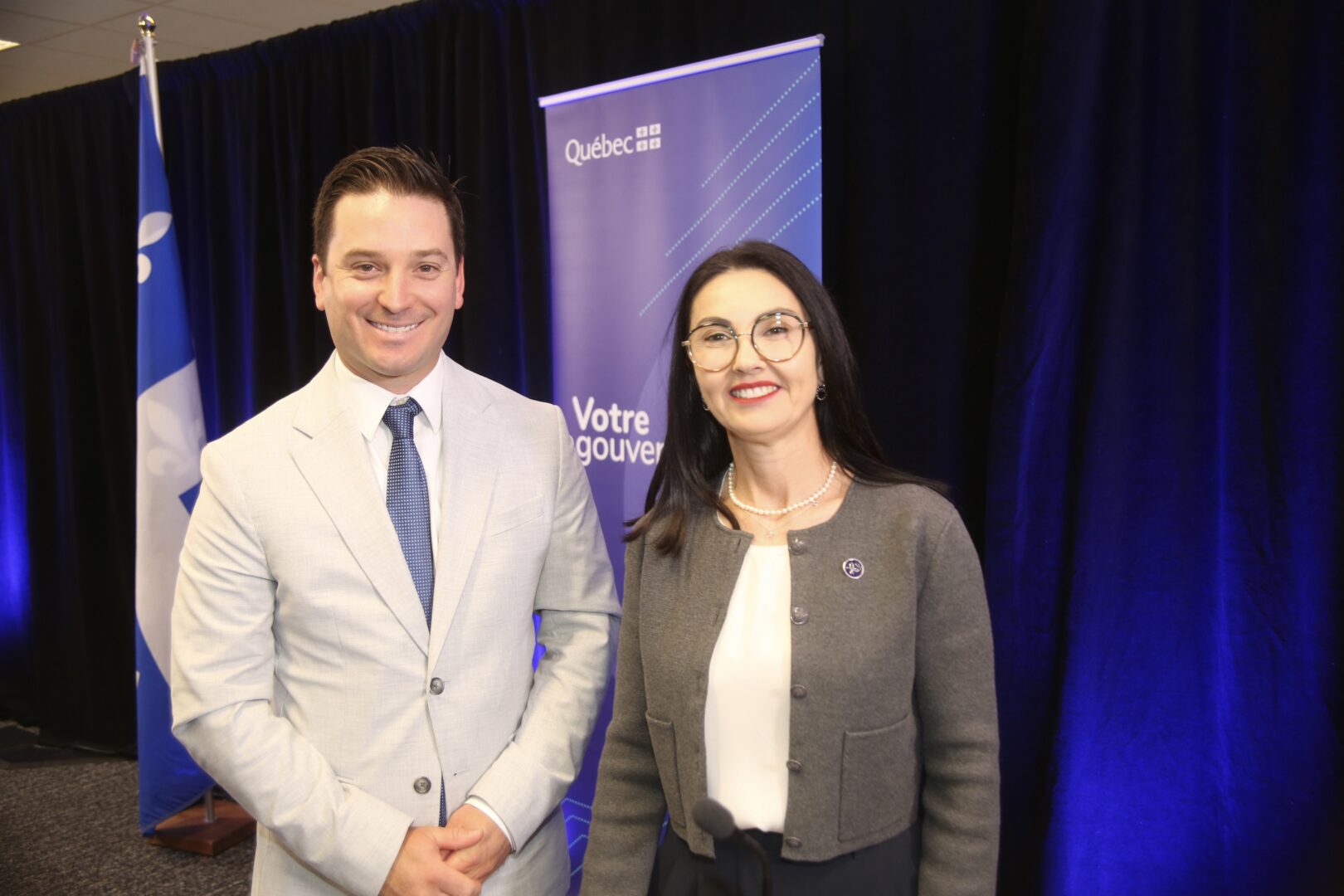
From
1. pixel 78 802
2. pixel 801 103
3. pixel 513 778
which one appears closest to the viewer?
pixel 513 778

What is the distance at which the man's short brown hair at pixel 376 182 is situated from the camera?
5.46ft

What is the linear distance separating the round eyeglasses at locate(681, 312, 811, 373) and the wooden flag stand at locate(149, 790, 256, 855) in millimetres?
3119

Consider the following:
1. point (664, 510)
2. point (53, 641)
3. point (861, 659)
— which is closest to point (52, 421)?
point (53, 641)

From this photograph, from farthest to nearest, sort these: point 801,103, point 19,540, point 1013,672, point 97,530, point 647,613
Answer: point 19,540 → point 97,530 → point 1013,672 → point 801,103 → point 647,613

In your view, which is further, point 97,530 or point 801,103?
point 97,530

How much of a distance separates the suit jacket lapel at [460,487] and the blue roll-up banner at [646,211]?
619 millimetres

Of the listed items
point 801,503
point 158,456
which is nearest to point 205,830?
point 158,456

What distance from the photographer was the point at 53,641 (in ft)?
17.6

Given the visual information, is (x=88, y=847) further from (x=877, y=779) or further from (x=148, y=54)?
(x=877, y=779)

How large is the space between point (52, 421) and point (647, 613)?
5.03 metres

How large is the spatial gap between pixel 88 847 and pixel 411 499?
10.5ft

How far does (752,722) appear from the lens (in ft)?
4.73

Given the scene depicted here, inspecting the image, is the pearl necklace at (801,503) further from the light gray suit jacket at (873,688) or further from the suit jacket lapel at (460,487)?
the suit jacket lapel at (460,487)

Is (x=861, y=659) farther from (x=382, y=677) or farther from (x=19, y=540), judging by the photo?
(x=19, y=540)
